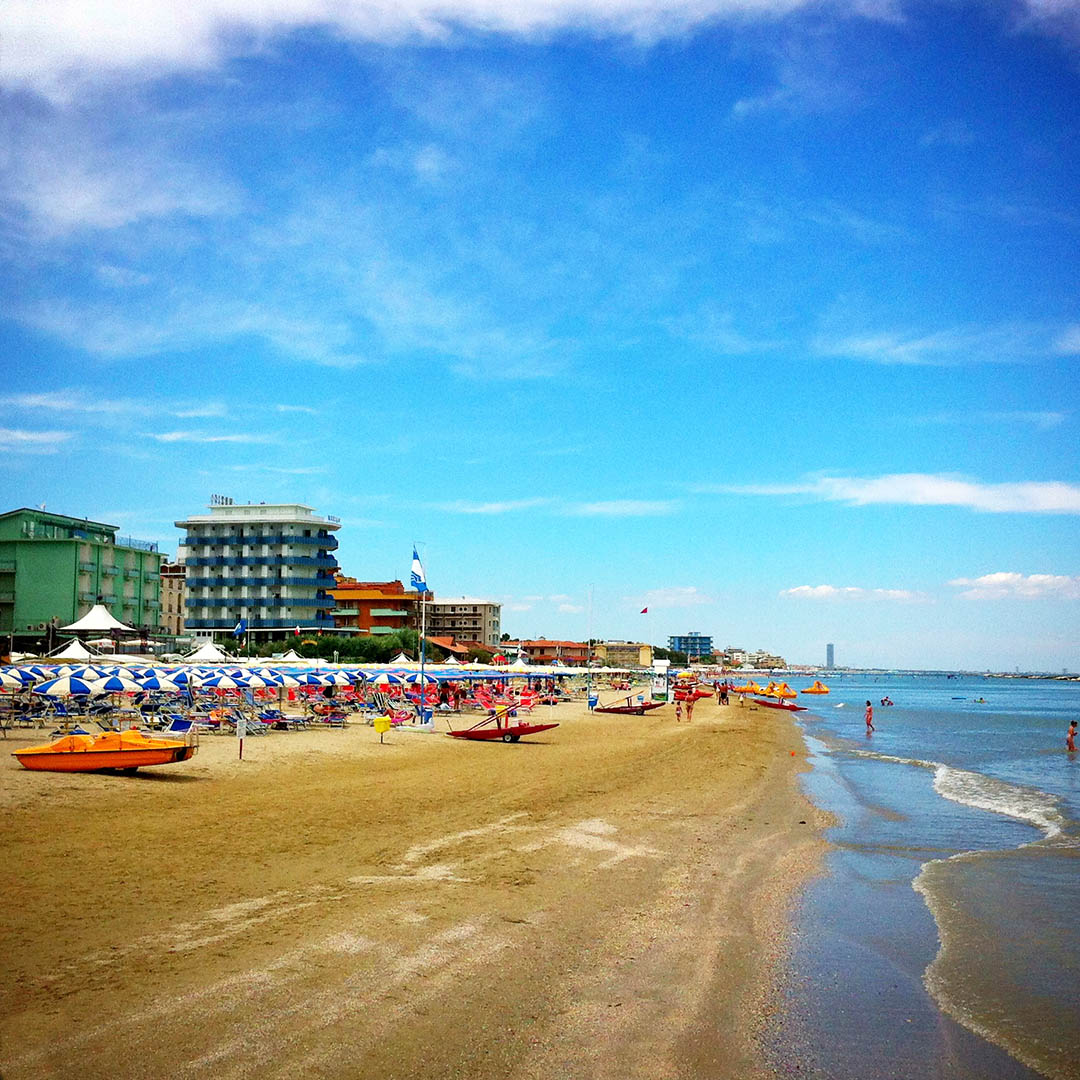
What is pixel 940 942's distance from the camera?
10281 millimetres

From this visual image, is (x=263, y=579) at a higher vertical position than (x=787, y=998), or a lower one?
higher

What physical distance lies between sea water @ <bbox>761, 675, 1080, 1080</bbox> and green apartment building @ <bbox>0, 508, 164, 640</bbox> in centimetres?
6431

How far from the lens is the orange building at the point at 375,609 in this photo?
11725 cm

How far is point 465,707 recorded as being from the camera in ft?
154

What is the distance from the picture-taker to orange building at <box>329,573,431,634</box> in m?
117

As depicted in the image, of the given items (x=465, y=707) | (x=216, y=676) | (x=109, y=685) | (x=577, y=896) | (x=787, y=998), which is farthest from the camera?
(x=465, y=707)

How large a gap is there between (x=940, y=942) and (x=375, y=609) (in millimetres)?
111127

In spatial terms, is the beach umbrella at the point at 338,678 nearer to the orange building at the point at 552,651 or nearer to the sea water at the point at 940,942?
the sea water at the point at 940,942

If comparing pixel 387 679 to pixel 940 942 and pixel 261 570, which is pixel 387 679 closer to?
pixel 940 942

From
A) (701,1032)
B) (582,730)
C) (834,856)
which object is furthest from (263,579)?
(701,1032)

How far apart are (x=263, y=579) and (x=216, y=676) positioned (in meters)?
64.8

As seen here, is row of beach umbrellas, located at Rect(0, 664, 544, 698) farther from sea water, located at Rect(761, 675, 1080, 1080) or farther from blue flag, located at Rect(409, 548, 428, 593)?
sea water, located at Rect(761, 675, 1080, 1080)

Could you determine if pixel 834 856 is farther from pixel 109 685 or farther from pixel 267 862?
pixel 109 685

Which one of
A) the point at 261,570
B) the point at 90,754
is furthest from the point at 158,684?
the point at 261,570
